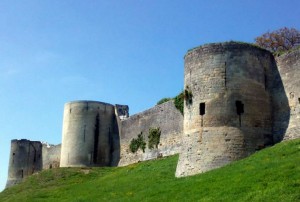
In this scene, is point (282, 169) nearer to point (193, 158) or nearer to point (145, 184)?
point (193, 158)

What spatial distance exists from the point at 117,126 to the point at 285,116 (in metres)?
20.0

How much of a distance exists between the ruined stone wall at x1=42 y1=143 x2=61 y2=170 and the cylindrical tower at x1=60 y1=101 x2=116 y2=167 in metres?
8.61

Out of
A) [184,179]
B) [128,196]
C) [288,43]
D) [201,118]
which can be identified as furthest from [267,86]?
[288,43]

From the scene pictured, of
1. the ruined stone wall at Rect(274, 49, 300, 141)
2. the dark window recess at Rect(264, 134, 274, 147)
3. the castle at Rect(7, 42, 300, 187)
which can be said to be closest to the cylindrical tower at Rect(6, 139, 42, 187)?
the castle at Rect(7, 42, 300, 187)

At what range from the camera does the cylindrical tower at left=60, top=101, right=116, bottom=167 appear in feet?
128

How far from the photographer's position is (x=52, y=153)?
49.3m

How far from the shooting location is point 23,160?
50.0m

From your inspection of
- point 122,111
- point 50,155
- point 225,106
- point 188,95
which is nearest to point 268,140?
point 225,106

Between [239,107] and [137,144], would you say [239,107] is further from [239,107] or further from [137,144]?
[137,144]

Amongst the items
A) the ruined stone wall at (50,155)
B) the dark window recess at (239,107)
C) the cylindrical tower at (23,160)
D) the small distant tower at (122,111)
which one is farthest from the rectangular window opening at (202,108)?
the cylindrical tower at (23,160)

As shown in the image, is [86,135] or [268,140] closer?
[268,140]

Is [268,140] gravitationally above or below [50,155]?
above

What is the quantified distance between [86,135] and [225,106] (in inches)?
772

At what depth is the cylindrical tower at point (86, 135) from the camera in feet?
128
